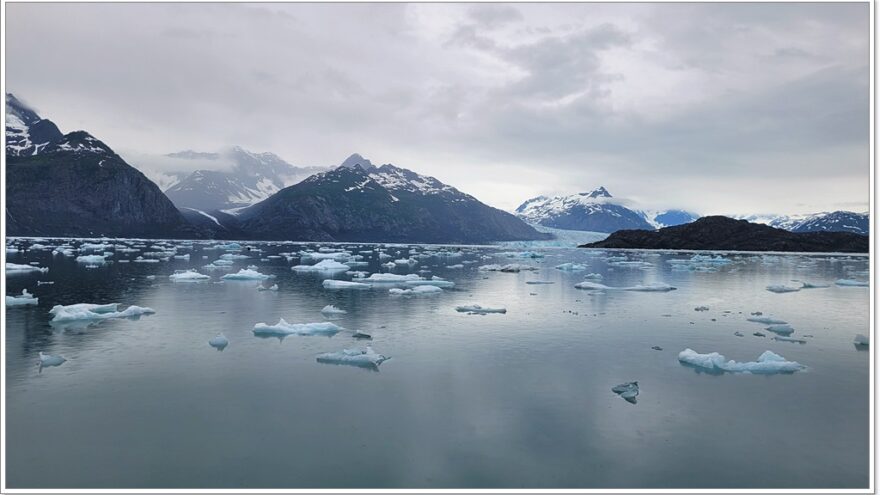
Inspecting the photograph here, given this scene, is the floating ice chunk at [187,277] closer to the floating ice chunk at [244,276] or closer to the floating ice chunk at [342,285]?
the floating ice chunk at [244,276]

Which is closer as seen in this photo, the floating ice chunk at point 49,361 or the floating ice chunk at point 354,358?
the floating ice chunk at point 49,361

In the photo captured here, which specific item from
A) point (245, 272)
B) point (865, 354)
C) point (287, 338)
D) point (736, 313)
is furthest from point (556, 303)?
point (245, 272)

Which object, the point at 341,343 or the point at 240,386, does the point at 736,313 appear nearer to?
the point at 341,343

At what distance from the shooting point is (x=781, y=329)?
22.5 m

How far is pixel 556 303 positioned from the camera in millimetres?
31609

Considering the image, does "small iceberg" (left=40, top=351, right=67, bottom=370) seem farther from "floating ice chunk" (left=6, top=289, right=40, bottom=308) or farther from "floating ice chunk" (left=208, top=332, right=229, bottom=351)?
"floating ice chunk" (left=6, top=289, right=40, bottom=308)

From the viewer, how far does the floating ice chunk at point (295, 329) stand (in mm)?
20641

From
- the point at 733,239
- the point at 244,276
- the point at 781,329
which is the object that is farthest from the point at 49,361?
the point at 733,239

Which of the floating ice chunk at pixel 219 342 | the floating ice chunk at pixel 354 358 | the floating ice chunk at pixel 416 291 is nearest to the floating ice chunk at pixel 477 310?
the floating ice chunk at pixel 416 291

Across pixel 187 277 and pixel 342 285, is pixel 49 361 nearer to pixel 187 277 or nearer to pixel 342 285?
pixel 342 285

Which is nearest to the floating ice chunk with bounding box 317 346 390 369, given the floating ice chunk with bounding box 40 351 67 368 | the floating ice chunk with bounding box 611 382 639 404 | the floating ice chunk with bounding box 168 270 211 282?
the floating ice chunk with bounding box 611 382 639 404

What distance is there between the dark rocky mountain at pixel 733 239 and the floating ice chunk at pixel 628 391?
167138 millimetres

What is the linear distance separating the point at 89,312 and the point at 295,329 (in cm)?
991

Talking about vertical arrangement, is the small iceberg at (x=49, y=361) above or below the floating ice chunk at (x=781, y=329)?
below
